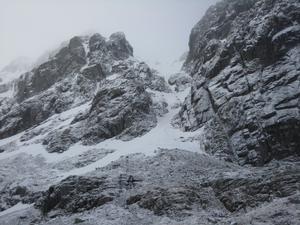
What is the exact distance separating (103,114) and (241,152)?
26523 mm

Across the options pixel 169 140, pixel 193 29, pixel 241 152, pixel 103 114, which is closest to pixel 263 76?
pixel 241 152

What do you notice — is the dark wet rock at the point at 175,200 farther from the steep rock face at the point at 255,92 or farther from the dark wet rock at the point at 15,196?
the dark wet rock at the point at 15,196

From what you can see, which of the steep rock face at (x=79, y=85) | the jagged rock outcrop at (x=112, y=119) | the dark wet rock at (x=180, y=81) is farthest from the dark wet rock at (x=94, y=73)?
the dark wet rock at (x=180, y=81)

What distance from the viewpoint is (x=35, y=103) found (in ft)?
241

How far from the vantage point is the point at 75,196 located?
2738cm

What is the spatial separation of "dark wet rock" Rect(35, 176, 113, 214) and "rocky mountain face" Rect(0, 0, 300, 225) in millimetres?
100

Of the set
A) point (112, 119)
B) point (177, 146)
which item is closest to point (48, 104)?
point (112, 119)

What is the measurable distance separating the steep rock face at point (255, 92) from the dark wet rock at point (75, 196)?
45.4ft

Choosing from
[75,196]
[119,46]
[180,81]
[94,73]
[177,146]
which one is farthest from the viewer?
[119,46]

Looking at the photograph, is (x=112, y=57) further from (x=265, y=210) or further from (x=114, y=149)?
(x=265, y=210)

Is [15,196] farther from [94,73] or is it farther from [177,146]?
[94,73]

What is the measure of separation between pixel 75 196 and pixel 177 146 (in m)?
15.5

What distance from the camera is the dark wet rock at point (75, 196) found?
2597cm

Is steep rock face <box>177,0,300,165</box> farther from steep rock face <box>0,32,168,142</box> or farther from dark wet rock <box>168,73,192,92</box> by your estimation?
dark wet rock <box>168,73,192,92</box>
